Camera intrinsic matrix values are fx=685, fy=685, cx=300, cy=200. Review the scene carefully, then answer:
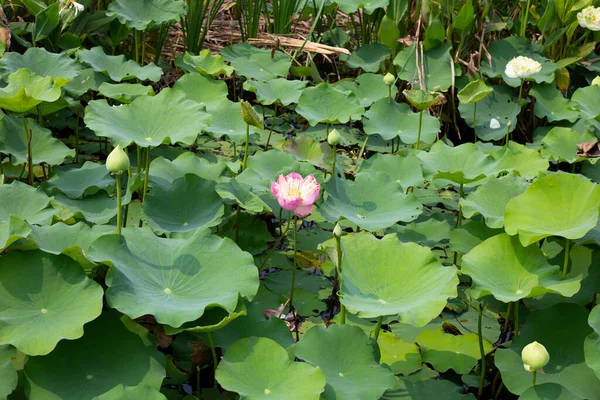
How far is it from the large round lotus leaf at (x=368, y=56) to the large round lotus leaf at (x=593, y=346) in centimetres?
202

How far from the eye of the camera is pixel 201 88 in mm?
2908

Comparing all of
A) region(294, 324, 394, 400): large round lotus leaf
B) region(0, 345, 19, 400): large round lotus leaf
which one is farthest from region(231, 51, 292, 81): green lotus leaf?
region(0, 345, 19, 400): large round lotus leaf

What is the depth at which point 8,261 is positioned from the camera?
1.58m

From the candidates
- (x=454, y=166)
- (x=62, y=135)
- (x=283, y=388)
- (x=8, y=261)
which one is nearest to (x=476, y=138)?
(x=454, y=166)

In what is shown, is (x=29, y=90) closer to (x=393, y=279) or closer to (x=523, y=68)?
(x=393, y=279)

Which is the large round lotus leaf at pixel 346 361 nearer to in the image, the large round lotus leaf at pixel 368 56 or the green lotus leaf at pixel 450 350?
the green lotus leaf at pixel 450 350

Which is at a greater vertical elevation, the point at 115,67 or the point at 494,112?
the point at 115,67

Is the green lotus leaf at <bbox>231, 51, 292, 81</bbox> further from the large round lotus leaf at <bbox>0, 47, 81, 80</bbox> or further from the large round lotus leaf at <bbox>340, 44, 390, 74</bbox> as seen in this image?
the large round lotus leaf at <bbox>0, 47, 81, 80</bbox>

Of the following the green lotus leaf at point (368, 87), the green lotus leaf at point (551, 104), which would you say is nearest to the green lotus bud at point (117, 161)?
the green lotus leaf at point (368, 87)

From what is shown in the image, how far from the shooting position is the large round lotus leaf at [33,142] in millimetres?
2387

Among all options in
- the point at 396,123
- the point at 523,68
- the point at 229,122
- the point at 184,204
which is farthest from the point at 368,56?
the point at 184,204

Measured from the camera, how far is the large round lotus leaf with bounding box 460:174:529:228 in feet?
6.95

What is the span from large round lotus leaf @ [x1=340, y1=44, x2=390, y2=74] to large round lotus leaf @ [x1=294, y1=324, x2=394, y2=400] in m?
1.98

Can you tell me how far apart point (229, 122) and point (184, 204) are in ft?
2.25
